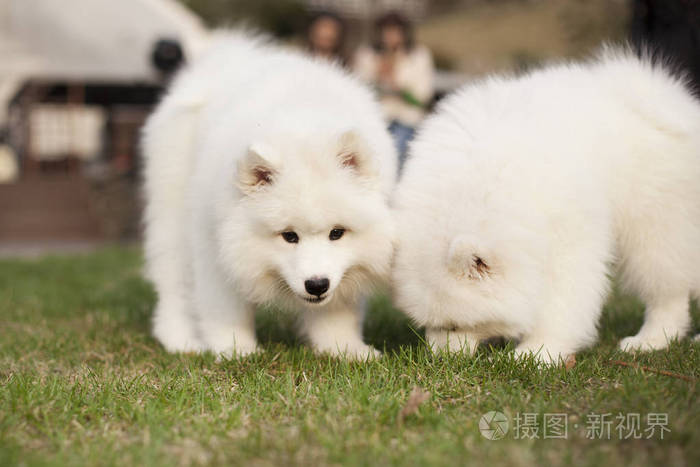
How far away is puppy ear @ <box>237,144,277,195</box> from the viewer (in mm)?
2818

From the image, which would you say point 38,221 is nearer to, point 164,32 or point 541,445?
point 164,32

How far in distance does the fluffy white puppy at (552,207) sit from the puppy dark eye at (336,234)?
0.89 feet

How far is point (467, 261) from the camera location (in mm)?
2738

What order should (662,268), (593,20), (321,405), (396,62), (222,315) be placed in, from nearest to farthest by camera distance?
(321,405) → (662,268) → (222,315) → (396,62) → (593,20)

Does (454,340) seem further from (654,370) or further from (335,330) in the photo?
(654,370)

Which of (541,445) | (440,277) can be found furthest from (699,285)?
(541,445)

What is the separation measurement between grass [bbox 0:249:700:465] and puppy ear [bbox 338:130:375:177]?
2.93 ft

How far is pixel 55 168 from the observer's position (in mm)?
13812

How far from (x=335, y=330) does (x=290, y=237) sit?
2.23 ft

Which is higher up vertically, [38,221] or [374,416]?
[374,416]

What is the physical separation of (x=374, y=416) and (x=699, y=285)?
2099mm

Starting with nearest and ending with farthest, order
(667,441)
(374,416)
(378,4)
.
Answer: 1. (667,441)
2. (374,416)
3. (378,4)

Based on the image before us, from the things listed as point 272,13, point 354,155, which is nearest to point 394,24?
point 354,155

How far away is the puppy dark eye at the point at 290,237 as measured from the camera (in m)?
2.99
